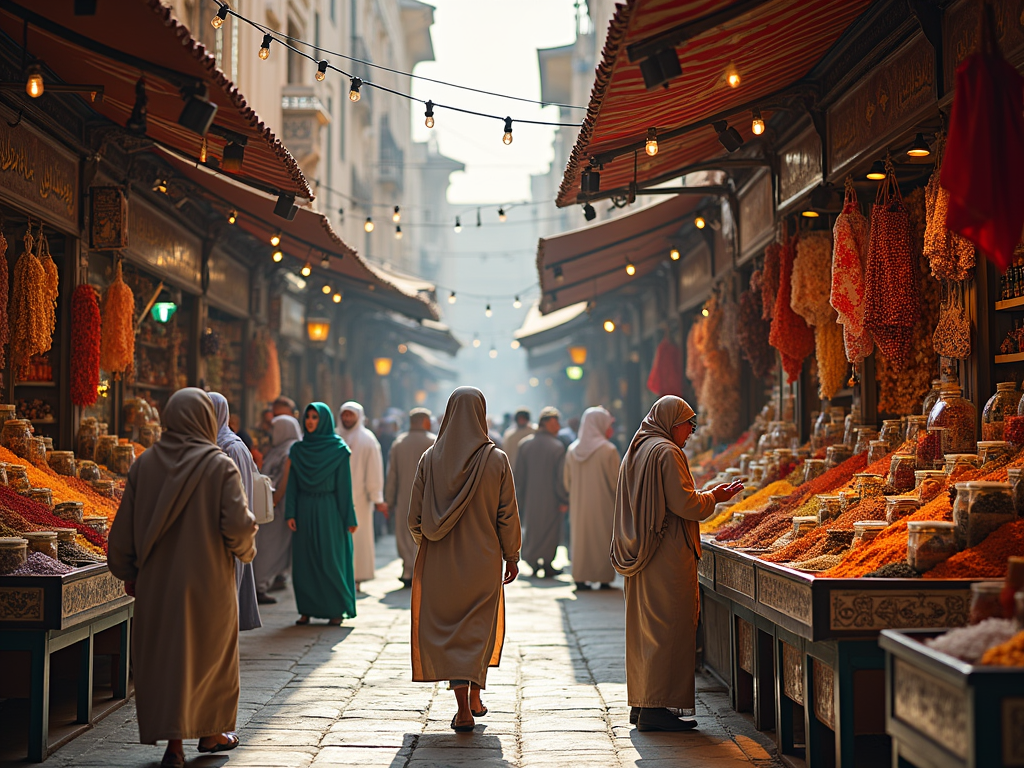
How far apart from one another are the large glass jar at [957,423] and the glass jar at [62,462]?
17.8 feet

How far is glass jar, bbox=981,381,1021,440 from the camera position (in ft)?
16.5

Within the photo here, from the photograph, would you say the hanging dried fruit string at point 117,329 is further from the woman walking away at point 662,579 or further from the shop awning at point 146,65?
the woman walking away at point 662,579

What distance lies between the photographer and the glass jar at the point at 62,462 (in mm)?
7309

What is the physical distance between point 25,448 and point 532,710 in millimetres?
3694

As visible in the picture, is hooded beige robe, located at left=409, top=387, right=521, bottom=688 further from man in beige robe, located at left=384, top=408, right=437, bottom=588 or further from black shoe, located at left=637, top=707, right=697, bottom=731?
man in beige robe, located at left=384, top=408, right=437, bottom=588

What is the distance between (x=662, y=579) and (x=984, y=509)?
182 centimetres

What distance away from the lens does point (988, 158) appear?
3643mm

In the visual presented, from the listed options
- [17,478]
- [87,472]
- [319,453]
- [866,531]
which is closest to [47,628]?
[17,478]

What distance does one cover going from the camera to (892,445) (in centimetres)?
624

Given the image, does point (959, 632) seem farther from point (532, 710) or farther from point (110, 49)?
point (110, 49)

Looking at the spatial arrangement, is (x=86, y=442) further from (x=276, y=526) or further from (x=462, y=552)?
(x=462, y=552)

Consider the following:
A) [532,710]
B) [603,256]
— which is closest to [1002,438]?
[532,710]

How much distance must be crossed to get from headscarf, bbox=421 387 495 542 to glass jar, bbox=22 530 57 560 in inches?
68.6

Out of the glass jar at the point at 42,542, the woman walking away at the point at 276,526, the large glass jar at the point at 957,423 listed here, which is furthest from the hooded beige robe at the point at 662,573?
the woman walking away at the point at 276,526
